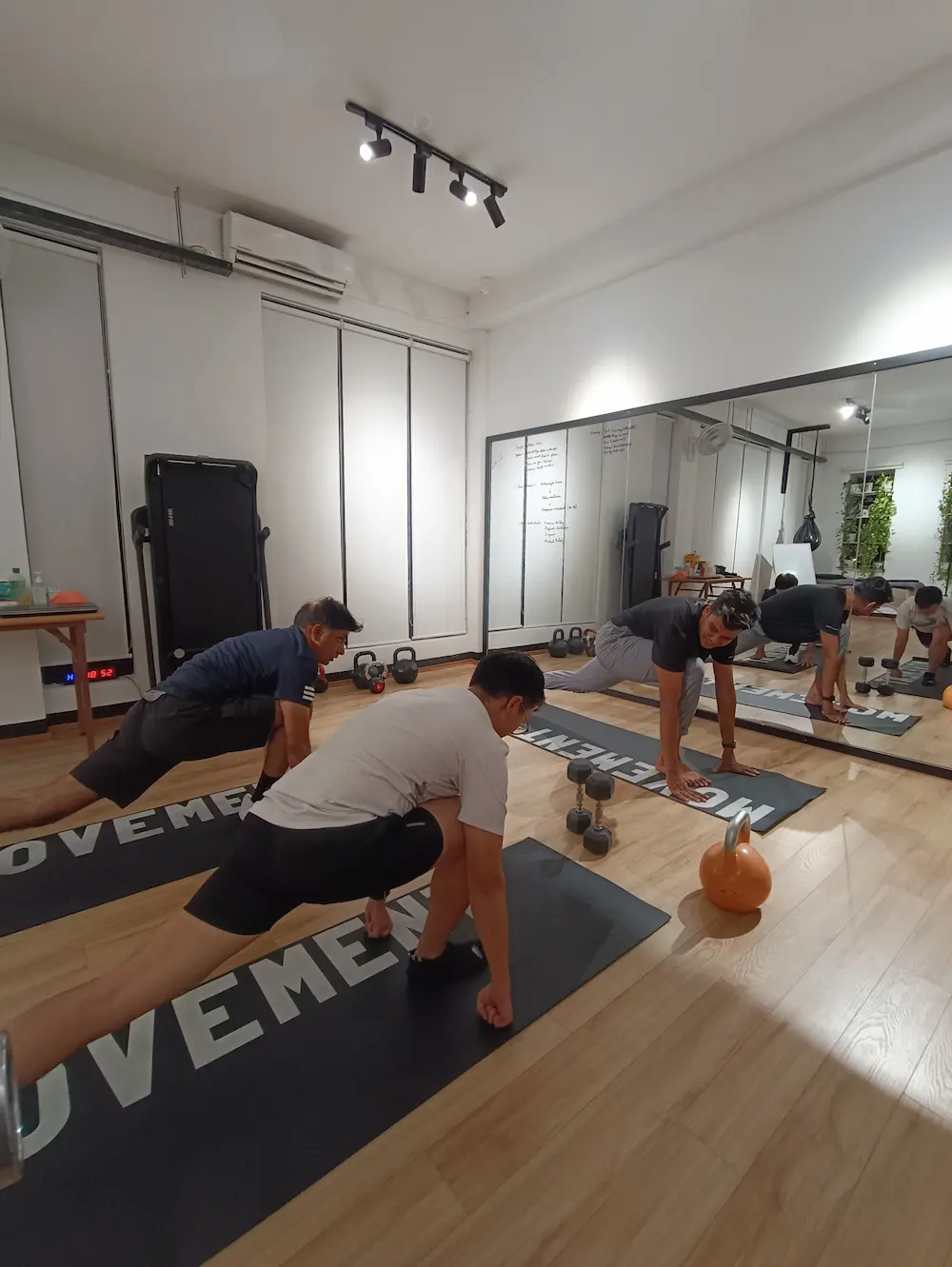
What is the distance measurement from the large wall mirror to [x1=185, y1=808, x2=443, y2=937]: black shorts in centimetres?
333

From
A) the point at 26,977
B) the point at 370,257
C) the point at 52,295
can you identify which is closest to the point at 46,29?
the point at 52,295

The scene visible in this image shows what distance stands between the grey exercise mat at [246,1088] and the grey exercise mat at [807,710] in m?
2.73

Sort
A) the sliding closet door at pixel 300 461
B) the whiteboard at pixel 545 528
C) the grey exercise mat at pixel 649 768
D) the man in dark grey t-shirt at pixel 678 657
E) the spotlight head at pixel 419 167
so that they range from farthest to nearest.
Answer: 1. the whiteboard at pixel 545 528
2. the sliding closet door at pixel 300 461
3. the spotlight head at pixel 419 167
4. the grey exercise mat at pixel 649 768
5. the man in dark grey t-shirt at pixel 678 657

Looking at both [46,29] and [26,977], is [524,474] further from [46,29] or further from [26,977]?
[26,977]

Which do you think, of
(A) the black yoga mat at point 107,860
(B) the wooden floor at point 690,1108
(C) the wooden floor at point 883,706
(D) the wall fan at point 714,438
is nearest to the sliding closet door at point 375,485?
(D) the wall fan at point 714,438

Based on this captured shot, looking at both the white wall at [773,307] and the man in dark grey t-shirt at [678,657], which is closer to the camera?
the man in dark grey t-shirt at [678,657]

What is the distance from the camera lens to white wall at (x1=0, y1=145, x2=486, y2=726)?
3.42 meters

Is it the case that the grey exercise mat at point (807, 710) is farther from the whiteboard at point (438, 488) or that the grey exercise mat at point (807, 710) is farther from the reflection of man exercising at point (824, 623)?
the whiteboard at point (438, 488)

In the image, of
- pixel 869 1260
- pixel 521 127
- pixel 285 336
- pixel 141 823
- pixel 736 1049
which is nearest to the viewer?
pixel 869 1260

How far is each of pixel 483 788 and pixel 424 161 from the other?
3555 millimetres

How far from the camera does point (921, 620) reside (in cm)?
345

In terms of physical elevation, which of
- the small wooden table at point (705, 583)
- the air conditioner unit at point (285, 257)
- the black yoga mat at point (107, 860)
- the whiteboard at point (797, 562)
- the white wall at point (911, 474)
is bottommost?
the black yoga mat at point (107, 860)

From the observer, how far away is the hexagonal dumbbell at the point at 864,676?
385 cm

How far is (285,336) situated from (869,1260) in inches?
207
